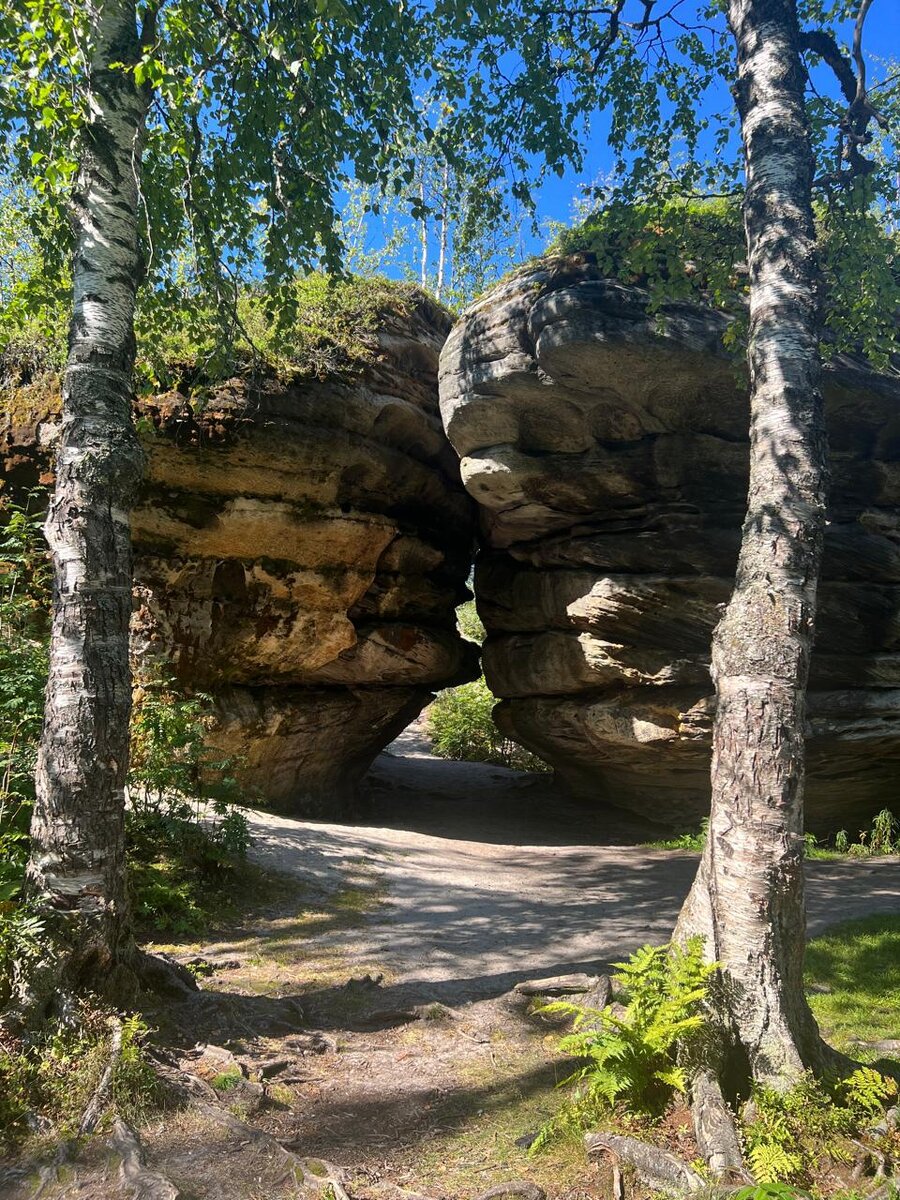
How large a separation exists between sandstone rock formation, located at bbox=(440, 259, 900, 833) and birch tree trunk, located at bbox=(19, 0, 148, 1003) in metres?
6.92

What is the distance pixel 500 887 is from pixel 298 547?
614 cm

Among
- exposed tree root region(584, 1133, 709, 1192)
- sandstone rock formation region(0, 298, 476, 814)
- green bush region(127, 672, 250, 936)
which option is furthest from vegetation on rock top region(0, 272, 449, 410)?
exposed tree root region(584, 1133, 709, 1192)

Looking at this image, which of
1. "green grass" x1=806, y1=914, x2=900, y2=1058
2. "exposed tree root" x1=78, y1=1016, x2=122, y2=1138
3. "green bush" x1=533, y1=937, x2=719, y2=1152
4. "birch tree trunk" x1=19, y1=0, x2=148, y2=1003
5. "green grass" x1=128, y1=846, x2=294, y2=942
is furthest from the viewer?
"green grass" x1=128, y1=846, x2=294, y2=942

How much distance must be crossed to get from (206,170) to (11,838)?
5.98 m

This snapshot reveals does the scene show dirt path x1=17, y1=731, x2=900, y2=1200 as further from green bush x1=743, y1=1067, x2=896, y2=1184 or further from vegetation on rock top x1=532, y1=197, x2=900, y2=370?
vegetation on rock top x1=532, y1=197, x2=900, y2=370

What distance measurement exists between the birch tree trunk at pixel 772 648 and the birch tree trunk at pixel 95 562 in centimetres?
353

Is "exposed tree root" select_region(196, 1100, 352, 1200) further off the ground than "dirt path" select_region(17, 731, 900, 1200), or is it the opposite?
"exposed tree root" select_region(196, 1100, 352, 1200)

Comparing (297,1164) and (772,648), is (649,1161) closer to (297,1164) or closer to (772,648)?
(297,1164)

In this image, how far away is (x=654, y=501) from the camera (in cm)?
1241

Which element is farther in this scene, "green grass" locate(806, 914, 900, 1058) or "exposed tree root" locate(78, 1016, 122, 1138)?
"green grass" locate(806, 914, 900, 1058)

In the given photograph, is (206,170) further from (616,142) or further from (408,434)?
(408,434)

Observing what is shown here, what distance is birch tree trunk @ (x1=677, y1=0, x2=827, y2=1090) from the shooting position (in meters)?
4.09

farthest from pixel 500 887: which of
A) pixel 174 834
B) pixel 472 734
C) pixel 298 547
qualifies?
pixel 472 734

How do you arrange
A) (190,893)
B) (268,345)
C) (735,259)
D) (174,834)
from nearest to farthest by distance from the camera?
(190,893) → (174,834) → (735,259) → (268,345)
